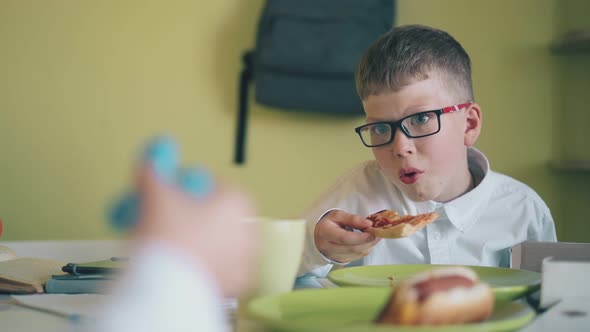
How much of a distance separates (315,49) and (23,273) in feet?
5.71

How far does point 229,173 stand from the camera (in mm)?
2723

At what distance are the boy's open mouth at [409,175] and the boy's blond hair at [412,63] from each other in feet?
0.54

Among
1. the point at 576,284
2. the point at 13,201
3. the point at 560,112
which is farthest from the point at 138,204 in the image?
the point at 560,112

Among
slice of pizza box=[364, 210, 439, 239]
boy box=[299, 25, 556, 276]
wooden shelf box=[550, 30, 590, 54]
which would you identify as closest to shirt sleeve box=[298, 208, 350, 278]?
boy box=[299, 25, 556, 276]

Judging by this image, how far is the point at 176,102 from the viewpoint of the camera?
8.81ft

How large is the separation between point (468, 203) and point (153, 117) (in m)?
1.59

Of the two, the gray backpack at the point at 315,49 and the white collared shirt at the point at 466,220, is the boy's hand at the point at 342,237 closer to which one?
the white collared shirt at the point at 466,220

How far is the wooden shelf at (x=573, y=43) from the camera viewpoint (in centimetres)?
248

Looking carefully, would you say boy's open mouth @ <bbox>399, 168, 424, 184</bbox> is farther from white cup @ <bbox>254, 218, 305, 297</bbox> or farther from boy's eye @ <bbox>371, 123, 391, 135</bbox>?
white cup @ <bbox>254, 218, 305, 297</bbox>

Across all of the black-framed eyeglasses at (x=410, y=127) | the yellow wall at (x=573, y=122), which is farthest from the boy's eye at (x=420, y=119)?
the yellow wall at (x=573, y=122)

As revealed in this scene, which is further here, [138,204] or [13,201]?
[13,201]

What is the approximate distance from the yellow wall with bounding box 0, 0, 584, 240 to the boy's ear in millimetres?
1248

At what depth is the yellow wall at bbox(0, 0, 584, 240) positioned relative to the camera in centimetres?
261

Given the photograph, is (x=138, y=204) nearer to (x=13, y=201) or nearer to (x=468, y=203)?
(x=468, y=203)
